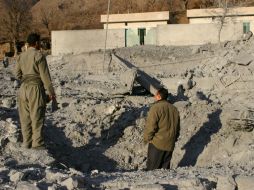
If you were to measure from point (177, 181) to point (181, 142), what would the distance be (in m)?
3.76

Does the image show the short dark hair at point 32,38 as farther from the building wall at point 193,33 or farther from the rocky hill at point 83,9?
the rocky hill at point 83,9

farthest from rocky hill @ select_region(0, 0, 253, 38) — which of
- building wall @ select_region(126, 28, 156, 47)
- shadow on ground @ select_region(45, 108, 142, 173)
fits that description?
shadow on ground @ select_region(45, 108, 142, 173)

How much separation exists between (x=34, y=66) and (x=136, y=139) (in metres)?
2.56

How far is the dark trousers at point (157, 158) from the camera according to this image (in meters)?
6.76

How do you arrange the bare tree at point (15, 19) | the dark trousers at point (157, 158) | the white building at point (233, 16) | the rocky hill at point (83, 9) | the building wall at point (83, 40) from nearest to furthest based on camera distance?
the dark trousers at point (157, 158), the white building at point (233, 16), the building wall at point (83, 40), the bare tree at point (15, 19), the rocky hill at point (83, 9)

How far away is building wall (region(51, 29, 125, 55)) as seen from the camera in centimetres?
3134

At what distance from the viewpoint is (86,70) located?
22.2m

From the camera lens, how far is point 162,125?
6664 mm

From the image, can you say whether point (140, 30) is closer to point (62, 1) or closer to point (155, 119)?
point (155, 119)

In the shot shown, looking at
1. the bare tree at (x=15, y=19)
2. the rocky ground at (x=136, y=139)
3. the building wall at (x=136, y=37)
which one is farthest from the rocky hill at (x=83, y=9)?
the rocky ground at (x=136, y=139)

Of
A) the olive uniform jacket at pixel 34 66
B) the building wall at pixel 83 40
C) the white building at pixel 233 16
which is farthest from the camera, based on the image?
the building wall at pixel 83 40

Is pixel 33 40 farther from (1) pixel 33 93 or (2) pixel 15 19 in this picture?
(2) pixel 15 19

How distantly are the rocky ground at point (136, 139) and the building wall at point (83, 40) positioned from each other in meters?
15.7

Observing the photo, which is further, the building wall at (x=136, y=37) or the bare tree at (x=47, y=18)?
the bare tree at (x=47, y=18)
